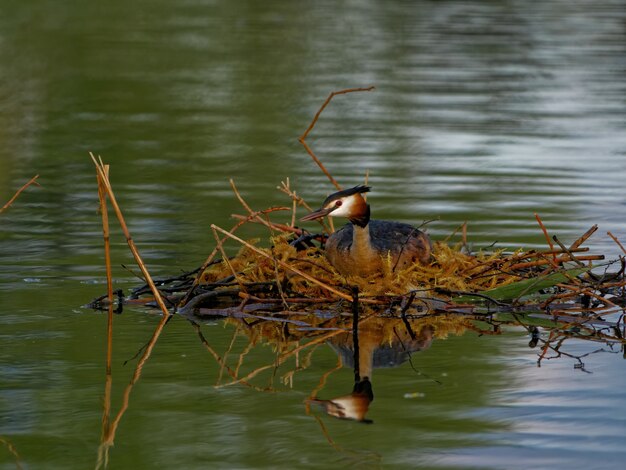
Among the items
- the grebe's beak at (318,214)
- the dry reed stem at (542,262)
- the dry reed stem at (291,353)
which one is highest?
the grebe's beak at (318,214)

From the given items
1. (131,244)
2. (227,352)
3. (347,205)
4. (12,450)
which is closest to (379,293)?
(347,205)

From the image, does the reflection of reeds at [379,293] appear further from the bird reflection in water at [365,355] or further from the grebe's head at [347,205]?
the grebe's head at [347,205]

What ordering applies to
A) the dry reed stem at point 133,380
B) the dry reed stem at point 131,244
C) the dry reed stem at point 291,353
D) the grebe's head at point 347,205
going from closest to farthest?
the dry reed stem at point 133,380, the dry reed stem at point 291,353, the dry reed stem at point 131,244, the grebe's head at point 347,205

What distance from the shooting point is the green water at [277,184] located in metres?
6.80

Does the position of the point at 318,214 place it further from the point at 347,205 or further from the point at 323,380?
the point at 323,380

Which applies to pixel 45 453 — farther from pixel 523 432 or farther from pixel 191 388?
pixel 523 432

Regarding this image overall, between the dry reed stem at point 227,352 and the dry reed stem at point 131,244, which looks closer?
the dry reed stem at point 227,352

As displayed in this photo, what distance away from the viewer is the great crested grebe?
357 inches

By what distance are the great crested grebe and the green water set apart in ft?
3.02

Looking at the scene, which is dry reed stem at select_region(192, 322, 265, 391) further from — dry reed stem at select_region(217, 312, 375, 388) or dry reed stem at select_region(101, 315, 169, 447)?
dry reed stem at select_region(101, 315, 169, 447)

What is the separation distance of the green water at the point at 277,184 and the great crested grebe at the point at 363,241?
0.92 metres

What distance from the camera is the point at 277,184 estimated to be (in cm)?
1520

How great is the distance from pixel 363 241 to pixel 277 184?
19.6 ft

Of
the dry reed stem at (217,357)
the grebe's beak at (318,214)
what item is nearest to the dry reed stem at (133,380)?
the dry reed stem at (217,357)
